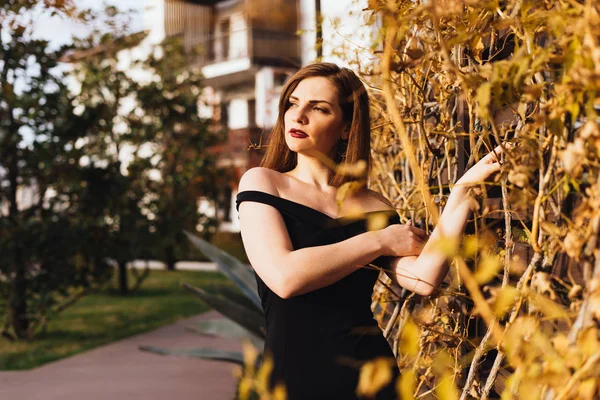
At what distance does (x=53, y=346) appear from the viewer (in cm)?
732

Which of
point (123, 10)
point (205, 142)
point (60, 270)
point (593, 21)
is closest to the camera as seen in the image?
point (593, 21)

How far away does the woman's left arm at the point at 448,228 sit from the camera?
1658mm

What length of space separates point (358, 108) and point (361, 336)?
66 centimetres

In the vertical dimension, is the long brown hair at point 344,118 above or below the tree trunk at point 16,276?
above

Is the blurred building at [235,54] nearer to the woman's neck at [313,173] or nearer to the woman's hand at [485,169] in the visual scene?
the woman's neck at [313,173]

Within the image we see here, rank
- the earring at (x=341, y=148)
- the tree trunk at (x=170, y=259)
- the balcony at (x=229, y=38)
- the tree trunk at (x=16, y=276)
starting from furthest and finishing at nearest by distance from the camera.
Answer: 1. the balcony at (x=229, y=38)
2. the tree trunk at (x=170, y=259)
3. the tree trunk at (x=16, y=276)
4. the earring at (x=341, y=148)

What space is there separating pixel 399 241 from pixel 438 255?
0.11m

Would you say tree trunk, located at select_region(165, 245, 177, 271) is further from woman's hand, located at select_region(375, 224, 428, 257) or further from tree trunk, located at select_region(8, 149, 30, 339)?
woman's hand, located at select_region(375, 224, 428, 257)

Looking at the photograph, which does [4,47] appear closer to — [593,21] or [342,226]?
[342,226]

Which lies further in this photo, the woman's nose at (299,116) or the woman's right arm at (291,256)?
the woman's nose at (299,116)

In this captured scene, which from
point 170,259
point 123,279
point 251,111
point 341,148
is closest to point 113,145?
point 123,279

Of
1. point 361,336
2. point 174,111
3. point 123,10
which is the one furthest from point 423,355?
point 174,111

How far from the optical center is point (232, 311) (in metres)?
4.71

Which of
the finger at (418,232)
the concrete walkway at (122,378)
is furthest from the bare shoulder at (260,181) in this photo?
the concrete walkway at (122,378)
